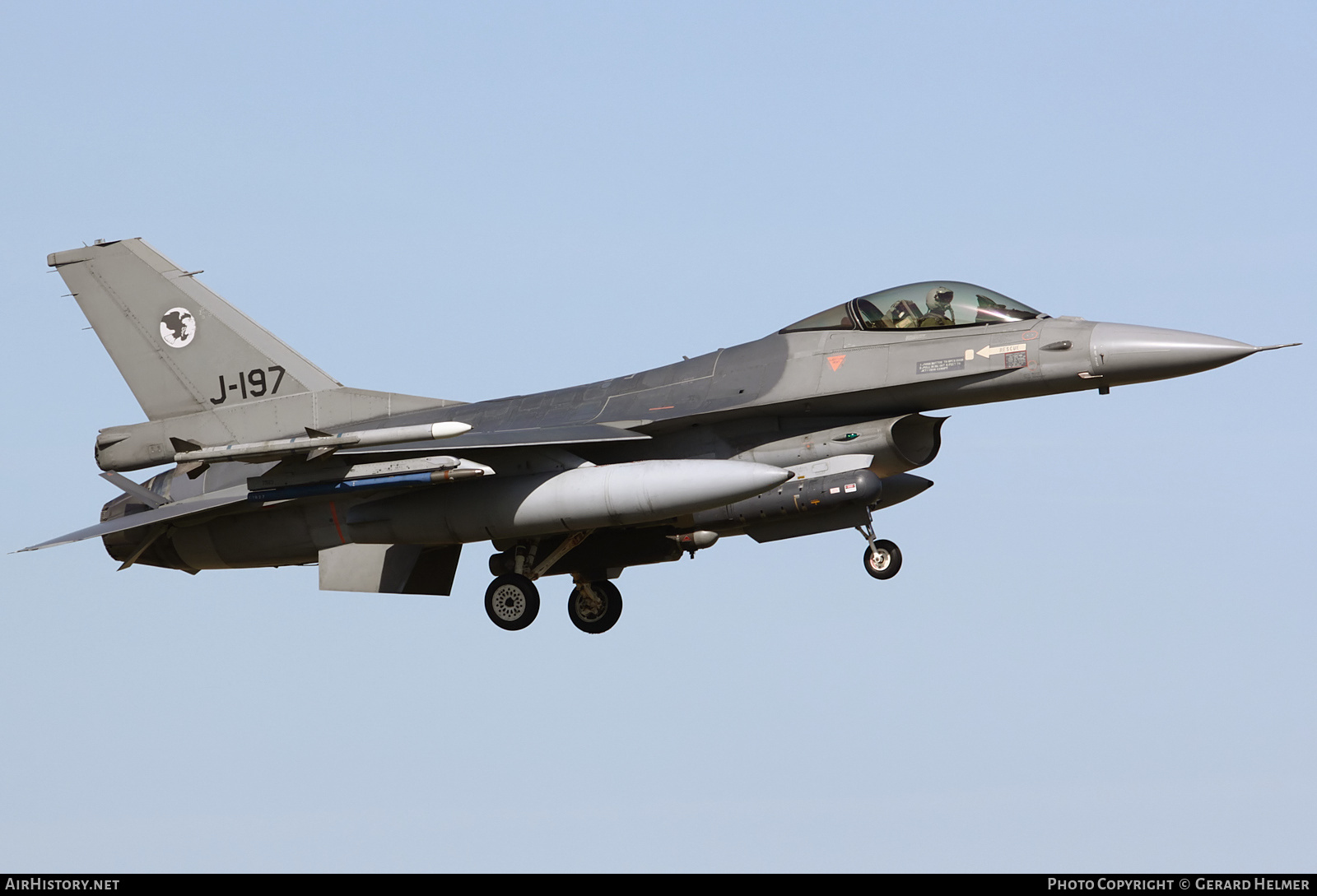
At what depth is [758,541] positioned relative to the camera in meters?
17.7

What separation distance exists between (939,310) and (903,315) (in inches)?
14.7

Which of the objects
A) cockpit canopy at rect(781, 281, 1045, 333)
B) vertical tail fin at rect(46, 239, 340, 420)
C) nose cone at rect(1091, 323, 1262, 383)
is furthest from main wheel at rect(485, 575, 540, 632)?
nose cone at rect(1091, 323, 1262, 383)

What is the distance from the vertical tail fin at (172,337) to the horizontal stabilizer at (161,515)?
1571mm

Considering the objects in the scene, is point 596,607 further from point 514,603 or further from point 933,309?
point 933,309

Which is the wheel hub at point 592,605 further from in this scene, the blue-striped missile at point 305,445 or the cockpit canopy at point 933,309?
the cockpit canopy at point 933,309

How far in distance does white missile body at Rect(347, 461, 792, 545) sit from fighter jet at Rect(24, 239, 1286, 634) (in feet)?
0.08

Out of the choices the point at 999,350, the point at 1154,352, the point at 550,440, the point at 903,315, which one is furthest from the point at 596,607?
the point at 1154,352

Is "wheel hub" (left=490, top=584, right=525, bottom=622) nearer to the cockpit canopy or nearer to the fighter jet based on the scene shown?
the fighter jet

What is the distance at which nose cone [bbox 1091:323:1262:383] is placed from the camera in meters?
15.6

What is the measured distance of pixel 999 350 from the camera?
1622 centimetres

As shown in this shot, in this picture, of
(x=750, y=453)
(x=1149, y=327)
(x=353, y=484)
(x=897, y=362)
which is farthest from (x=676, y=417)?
(x=1149, y=327)

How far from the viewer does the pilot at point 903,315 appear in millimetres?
16656

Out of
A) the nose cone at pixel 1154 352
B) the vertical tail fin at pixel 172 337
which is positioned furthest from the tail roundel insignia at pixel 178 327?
the nose cone at pixel 1154 352

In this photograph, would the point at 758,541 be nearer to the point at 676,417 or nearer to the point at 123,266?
the point at 676,417
